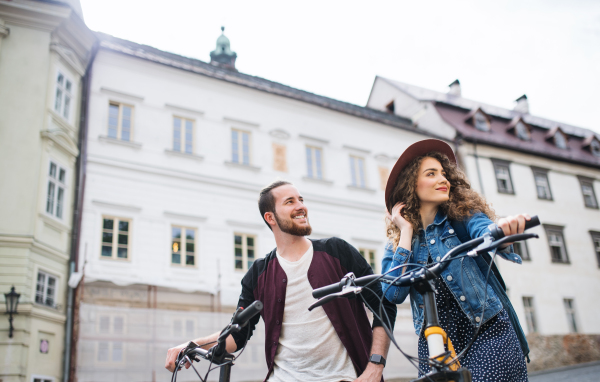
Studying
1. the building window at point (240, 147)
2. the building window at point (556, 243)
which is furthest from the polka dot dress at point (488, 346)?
the building window at point (556, 243)

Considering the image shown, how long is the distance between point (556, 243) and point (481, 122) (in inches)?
274

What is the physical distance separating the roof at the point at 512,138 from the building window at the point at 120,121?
15263mm

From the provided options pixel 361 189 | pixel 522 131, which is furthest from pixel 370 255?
pixel 522 131

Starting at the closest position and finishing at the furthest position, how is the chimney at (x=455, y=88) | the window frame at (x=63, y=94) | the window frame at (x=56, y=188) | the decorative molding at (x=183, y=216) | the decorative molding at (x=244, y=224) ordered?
the window frame at (x=56, y=188), the window frame at (x=63, y=94), the decorative molding at (x=183, y=216), the decorative molding at (x=244, y=224), the chimney at (x=455, y=88)

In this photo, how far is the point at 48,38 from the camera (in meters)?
14.9

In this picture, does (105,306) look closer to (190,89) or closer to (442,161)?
(190,89)

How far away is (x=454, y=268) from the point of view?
2.99 m

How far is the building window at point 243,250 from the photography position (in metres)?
17.2

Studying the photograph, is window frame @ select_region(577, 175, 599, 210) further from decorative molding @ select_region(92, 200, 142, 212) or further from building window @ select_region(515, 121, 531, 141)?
decorative molding @ select_region(92, 200, 142, 212)

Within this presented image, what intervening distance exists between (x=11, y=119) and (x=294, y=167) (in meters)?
9.33

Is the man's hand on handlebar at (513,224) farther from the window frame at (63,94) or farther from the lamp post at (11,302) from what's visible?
the window frame at (63,94)

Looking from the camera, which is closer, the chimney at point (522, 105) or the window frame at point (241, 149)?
the window frame at point (241, 149)

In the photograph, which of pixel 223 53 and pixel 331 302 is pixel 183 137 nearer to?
pixel 223 53

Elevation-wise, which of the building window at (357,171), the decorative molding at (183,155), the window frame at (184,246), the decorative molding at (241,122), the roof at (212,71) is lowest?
the window frame at (184,246)
